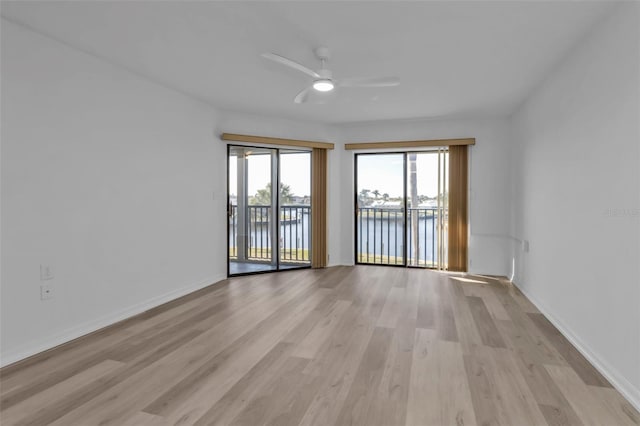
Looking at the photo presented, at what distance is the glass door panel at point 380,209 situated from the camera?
561 cm

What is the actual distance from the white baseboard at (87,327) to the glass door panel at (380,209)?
290cm

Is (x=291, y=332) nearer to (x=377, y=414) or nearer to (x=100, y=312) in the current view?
(x=377, y=414)

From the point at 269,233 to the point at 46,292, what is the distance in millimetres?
2958

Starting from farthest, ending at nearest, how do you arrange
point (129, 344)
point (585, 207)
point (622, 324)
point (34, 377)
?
point (129, 344) → point (585, 207) → point (34, 377) → point (622, 324)

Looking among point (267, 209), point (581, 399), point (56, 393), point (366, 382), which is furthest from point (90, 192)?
point (581, 399)

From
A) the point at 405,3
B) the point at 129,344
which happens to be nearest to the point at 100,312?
the point at 129,344

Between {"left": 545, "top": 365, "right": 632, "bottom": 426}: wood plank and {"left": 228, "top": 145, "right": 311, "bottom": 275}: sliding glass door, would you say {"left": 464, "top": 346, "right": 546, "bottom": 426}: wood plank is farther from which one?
{"left": 228, "top": 145, "right": 311, "bottom": 275}: sliding glass door

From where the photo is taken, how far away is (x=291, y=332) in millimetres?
2877

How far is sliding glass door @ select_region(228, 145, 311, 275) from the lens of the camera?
4992mm

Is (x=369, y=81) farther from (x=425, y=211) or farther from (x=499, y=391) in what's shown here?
(x=425, y=211)

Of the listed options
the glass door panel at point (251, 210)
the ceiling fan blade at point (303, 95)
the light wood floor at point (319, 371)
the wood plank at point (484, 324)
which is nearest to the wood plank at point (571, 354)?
the light wood floor at point (319, 371)

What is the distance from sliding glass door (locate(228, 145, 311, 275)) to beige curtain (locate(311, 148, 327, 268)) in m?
0.09

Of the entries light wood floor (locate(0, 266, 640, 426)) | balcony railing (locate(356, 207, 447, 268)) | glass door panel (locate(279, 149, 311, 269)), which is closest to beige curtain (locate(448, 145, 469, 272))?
balcony railing (locate(356, 207, 447, 268))

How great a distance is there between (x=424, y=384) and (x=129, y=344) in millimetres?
2198
